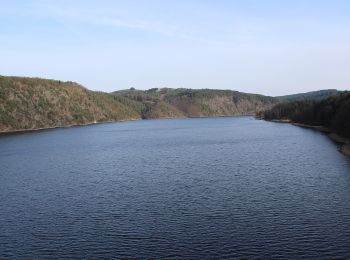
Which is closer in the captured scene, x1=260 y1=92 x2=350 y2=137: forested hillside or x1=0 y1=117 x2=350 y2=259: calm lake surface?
x1=0 y1=117 x2=350 y2=259: calm lake surface

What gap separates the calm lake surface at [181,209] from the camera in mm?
34344

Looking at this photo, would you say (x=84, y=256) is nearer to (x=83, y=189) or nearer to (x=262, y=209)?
(x=262, y=209)

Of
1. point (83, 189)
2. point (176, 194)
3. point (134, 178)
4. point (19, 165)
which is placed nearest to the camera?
point (176, 194)

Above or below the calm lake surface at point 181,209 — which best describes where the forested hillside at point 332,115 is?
above

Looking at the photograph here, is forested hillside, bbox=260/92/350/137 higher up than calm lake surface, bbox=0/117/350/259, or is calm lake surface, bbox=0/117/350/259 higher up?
forested hillside, bbox=260/92/350/137

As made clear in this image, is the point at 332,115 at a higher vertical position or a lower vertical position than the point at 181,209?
higher

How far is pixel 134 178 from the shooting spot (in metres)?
63.8

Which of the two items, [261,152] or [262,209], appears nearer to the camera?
[262,209]

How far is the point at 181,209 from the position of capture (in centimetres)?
4469

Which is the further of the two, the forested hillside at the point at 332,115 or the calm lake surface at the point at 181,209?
the forested hillside at the point at 332,115

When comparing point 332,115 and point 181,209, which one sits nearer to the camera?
point 181,209

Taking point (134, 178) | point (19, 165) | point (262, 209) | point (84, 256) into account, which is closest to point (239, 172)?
point (134, 178)

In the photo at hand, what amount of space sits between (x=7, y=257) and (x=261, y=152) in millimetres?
62678

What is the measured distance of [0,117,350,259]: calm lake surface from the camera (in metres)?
34.3
